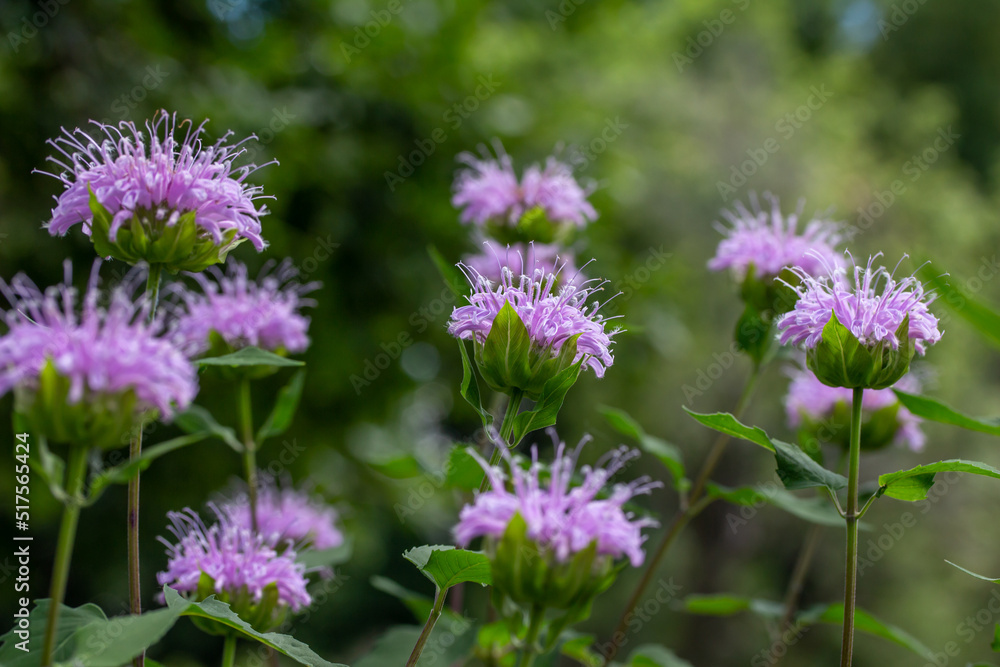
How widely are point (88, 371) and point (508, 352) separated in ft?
1.31

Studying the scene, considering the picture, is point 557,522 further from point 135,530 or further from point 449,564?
point 135,530

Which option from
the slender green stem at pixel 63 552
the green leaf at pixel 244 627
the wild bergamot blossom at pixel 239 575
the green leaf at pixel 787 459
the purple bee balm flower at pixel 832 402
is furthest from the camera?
the purple bee balm flower at pixel 832 402

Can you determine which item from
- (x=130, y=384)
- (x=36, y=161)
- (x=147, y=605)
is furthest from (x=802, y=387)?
(x=147, y=605)

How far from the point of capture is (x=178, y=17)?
299 centimetres

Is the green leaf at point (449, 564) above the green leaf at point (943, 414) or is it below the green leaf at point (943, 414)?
below

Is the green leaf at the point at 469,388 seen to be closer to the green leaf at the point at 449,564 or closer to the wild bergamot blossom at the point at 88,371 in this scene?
the green leaf at the point at 449,564

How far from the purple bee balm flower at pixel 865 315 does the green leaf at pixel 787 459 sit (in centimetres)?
12

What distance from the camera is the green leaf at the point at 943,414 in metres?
0.74

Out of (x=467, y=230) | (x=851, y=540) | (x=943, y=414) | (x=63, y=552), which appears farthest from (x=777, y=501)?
(x=467, y=230)

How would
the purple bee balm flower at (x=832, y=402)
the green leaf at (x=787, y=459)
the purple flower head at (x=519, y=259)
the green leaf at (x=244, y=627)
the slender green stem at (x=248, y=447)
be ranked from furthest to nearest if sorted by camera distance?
the purple flower head at (x=519, y=259)
the purple bee balm flower at (x=832, y=402)
the slender green stem at (x=248, y=447)
the green leaf at (x=787, y=459)
the green leaf at (x=244, y=627)

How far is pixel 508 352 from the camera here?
2.64 ft

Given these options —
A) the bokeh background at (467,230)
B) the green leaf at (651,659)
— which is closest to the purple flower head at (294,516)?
the bokeh background at (467,230)

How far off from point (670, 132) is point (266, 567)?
4.96 metres

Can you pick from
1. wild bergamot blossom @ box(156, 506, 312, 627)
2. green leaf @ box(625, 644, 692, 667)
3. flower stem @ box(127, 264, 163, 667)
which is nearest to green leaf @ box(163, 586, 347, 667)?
flower stem @ box(127, 264, 163, 667)
